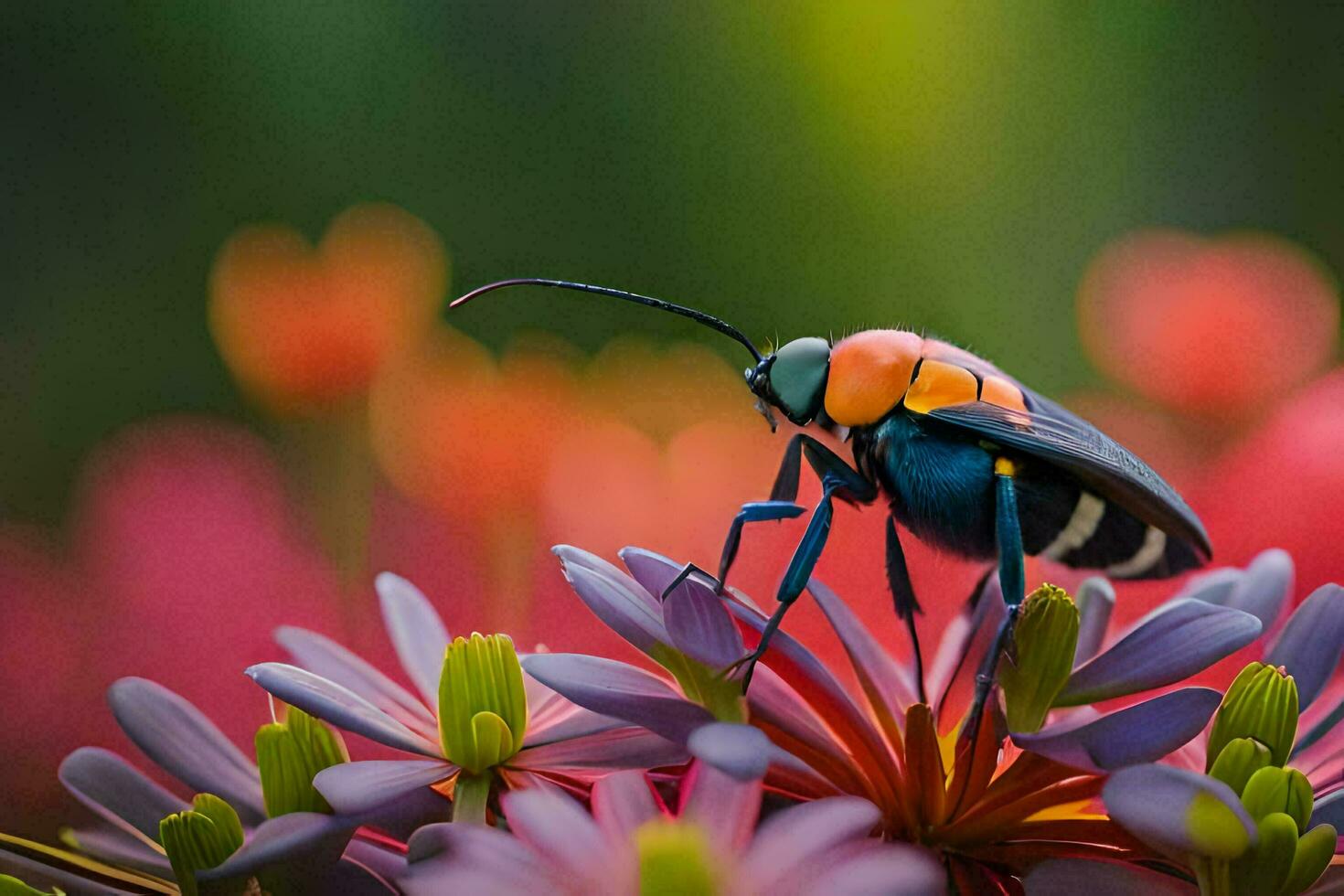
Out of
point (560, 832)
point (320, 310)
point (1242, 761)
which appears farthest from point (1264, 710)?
point (320, 310)

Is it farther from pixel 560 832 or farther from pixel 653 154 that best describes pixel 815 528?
pixel 653 154

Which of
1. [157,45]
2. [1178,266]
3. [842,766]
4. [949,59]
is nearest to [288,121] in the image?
[157,45]

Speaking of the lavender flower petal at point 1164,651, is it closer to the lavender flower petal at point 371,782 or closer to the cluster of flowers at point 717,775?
the cluster of flowers at point 717,775

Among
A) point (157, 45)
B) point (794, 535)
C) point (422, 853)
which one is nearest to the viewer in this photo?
point (422, 853)

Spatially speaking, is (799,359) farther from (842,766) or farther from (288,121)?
(288,121)

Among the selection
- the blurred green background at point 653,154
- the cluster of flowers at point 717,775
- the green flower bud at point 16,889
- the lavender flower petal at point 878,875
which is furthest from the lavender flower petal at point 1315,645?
the blurred green background at point 653,154

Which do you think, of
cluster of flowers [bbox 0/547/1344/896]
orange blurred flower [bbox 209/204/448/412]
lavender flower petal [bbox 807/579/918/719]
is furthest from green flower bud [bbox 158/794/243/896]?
orange blurred flower [bbox 209/204/448/412]
